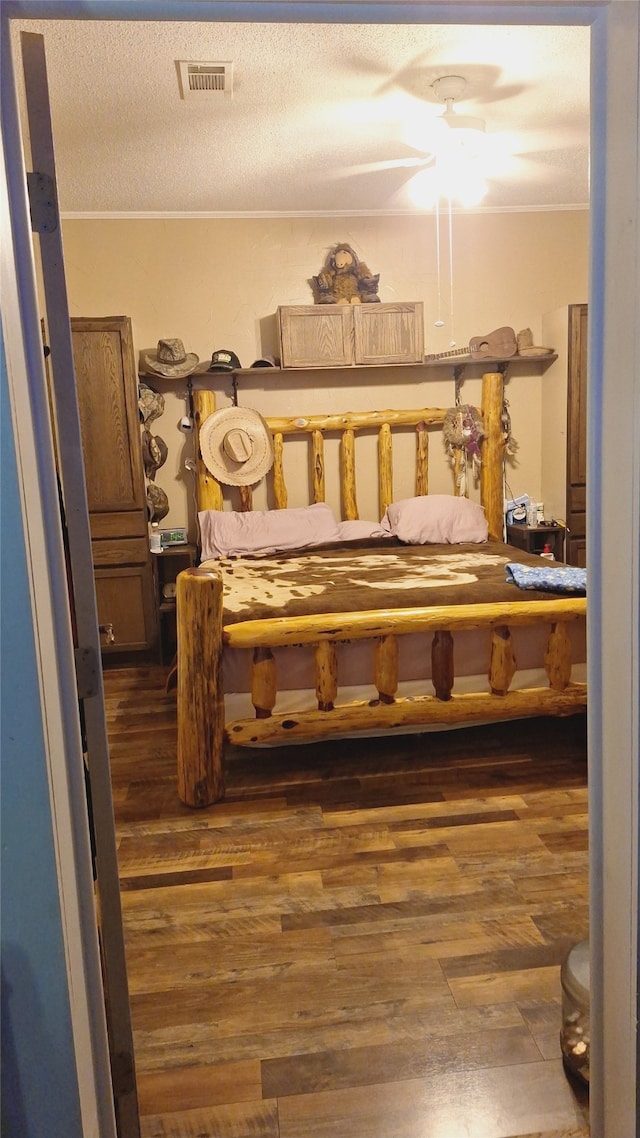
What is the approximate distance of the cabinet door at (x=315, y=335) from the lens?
432 cm

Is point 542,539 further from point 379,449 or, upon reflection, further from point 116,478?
point 116,478

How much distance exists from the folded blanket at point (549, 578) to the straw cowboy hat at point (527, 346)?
1817 mm

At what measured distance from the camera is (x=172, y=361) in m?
4.34

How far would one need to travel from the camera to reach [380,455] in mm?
4641

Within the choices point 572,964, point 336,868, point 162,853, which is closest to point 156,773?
point 162,853

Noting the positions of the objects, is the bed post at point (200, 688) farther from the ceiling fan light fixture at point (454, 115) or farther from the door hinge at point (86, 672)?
the ceiling fan light fixture at point (454, 115)

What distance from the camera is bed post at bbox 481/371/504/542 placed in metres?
4.62

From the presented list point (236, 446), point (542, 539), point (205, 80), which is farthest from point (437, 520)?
point (205, 80)

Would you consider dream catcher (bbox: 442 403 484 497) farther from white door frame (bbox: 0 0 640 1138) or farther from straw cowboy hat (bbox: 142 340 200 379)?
white door frame (bbox: 0 0 640 1138)

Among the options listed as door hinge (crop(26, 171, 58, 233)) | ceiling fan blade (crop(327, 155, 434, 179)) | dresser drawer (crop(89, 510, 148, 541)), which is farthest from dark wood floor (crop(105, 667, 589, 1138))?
ceiling fan blade (crop(327, 155, 434, 179))

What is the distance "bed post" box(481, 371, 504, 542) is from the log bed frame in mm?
1825

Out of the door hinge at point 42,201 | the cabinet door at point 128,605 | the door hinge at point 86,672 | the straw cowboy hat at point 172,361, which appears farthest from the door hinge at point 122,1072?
the straw cowboy hat at point 172,361

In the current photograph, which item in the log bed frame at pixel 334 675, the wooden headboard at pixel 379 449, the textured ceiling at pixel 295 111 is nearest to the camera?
the textured ceiling at pixel 295 111

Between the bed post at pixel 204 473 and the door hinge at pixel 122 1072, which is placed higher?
the bed post at pixel 204 473
